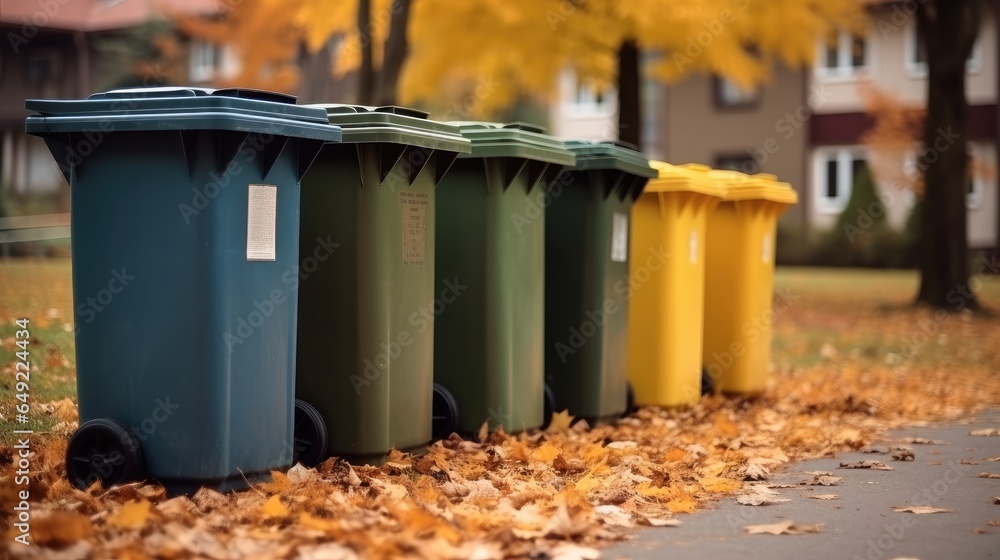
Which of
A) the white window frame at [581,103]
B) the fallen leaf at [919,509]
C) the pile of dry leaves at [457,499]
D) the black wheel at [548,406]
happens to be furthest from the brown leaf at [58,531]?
the white window frame at [581,103]

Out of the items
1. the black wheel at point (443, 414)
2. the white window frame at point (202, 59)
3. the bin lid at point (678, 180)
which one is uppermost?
the white window frame at point (202, 59)

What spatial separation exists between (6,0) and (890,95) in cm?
1918

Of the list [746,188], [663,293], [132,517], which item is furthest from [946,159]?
[132,517]

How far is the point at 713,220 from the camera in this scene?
9.50 metres

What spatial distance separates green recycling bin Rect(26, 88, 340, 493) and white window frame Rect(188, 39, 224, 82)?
111 ft

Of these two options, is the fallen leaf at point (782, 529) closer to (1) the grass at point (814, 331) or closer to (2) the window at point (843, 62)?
(1) the grass at point (814, 331)

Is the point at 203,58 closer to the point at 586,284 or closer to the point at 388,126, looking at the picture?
the point at 586,284

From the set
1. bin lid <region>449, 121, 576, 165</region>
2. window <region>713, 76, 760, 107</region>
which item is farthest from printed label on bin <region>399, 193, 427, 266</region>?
window <region>713, 76, 760, 107</region>

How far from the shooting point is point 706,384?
9.28 meters

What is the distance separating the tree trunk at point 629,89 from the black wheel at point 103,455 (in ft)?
39.0

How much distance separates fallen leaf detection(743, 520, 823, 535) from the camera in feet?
15.7

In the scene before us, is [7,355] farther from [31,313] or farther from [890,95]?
[890,95]

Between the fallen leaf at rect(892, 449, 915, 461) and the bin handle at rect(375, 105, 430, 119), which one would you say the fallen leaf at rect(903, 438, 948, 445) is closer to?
the fallen leaf at rect(892, 449, 915, 461)

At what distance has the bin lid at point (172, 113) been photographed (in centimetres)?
493
